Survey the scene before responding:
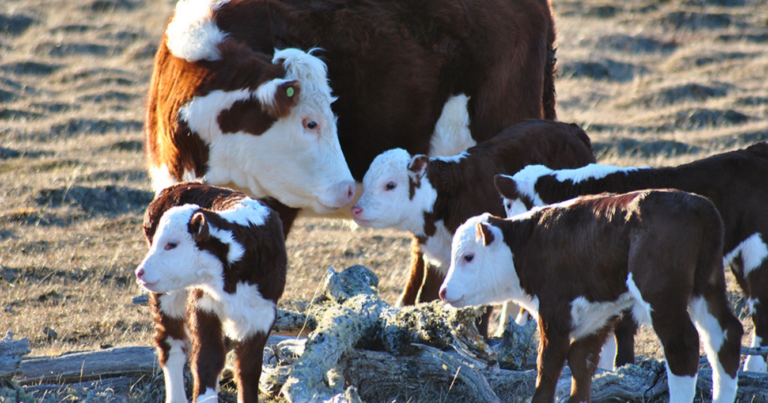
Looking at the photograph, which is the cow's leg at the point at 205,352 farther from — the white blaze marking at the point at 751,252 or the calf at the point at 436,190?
the white blaze marking at the point at 751,252

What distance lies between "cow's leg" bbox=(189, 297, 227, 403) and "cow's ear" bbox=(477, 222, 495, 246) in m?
1.60

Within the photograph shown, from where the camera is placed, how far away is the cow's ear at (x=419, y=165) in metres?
6.25

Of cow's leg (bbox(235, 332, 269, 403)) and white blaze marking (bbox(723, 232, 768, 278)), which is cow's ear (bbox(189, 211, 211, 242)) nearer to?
cow's leg (bbox(235, 332, 269, 403))

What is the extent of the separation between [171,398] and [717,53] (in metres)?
18.1

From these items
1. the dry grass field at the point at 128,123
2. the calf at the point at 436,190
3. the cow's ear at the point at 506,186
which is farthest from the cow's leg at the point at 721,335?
the calf at the point at 436,190

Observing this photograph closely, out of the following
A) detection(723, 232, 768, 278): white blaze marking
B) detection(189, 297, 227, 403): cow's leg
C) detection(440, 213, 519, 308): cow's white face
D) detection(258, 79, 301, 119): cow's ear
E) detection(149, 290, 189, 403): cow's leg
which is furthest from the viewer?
detection(258, 79, 301, 119): cow's ear

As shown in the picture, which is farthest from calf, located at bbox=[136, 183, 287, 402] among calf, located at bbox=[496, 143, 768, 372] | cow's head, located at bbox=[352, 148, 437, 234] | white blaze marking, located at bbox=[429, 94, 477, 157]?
white blaze marking, located at bbox=[429, 94, 477, 157]

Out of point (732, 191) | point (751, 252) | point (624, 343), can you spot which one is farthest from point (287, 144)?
point (751, 252)

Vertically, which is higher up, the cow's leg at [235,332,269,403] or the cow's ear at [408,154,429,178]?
the cow's ear at [408,154,429,178]

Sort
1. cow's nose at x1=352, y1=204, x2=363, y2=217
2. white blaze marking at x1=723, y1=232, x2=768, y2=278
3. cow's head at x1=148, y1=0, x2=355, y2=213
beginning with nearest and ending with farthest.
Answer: white blaze marking at x1=723, y1=232, x2=768, y2=278 < cow's head at x1=148, y1=0, x2=355, y2=213 < cow's nose at x1=352, y1=204, x2=363, y2=217

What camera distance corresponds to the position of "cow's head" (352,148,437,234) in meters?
6.28

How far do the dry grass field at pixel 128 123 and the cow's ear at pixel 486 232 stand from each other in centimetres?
253

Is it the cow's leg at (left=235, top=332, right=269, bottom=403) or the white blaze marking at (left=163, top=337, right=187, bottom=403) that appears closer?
the cow's leg at (left=235, top=332, right=269, bottom=403)

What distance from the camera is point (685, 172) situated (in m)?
5.61
